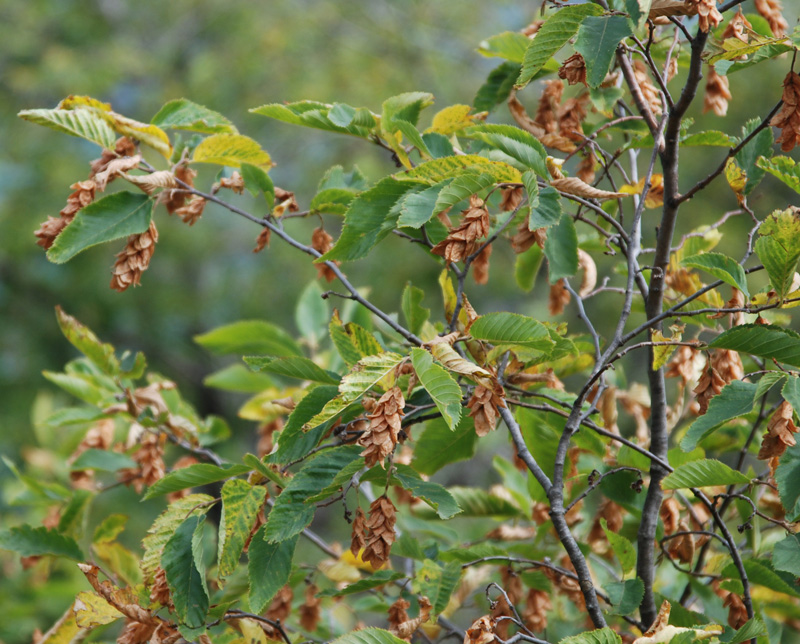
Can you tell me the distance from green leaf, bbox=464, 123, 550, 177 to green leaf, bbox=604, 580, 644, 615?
52 centimetres

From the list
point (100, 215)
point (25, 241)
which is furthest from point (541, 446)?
point (25, 241)

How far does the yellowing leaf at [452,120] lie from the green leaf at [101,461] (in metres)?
0.90

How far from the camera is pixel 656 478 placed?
101 cm

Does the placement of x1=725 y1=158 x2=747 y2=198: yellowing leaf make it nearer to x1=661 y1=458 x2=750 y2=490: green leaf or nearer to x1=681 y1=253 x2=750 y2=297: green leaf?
x1=681 y1=253 x2=750 y2=297: green leaf

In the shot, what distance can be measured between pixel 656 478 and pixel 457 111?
0.57 metres

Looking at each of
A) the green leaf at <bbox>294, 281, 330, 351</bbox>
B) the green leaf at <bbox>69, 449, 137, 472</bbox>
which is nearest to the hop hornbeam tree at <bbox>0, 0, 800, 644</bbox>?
the green leaf at <bbox>69, 449, 137, 472</bbox>

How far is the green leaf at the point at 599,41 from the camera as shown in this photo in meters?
0.80

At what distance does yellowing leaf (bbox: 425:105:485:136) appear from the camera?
1049 millimetres

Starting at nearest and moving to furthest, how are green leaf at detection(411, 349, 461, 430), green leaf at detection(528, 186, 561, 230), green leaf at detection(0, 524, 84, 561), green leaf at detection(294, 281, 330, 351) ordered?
green leaf at detection(411, 349, 461, 430) → green leaf at detection(528, 186, 561, 230) → green leaf at detection(0, 524, 84, 561) → green leaf at detection(294, 281, 330, 351)

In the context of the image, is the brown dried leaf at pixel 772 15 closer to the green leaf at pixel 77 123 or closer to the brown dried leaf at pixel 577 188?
the brown dried leaf at pixel 577 188

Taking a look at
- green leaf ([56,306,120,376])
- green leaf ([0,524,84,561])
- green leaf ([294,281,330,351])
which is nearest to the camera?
green leaf ([0,524,84,561])

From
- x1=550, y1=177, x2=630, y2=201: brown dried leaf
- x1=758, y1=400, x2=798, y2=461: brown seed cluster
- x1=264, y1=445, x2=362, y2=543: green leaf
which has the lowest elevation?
x1=264, y1=445, x2=362, y2=543: green leaf

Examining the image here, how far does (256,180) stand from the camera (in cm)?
110

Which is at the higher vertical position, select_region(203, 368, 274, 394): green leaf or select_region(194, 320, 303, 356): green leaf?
select_region(194, 320, 303, 356): green leaf
